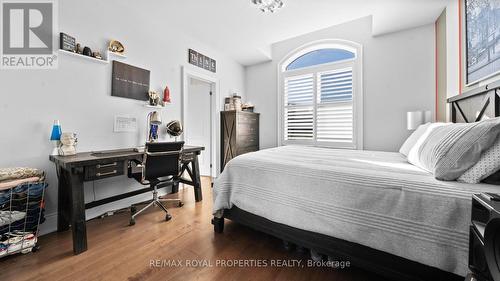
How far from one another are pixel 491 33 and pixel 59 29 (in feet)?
13.3

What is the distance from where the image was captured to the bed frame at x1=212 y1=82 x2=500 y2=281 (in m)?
1.09

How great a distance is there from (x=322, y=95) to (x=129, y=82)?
135 inches

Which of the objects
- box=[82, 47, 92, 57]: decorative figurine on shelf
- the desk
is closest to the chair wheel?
the desk

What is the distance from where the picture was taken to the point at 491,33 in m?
1.59

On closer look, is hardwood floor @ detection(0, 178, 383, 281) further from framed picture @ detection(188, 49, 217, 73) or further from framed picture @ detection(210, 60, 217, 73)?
framed picture @ detection(210, 60, 217, 73)

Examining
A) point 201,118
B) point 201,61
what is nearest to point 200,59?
point 201,61

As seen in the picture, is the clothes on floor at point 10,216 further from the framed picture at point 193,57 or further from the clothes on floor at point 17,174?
the framed picture at point 193,57

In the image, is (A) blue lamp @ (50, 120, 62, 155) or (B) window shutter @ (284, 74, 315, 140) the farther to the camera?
(B) window shutter @ (284, 74, 315, 140)

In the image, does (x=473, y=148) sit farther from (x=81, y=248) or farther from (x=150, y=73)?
(x=150, y=73)

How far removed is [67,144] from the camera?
201cm

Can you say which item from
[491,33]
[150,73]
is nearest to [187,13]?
[150,73]

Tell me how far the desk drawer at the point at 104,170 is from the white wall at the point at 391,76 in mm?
3818

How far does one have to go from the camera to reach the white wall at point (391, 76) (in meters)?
3.04

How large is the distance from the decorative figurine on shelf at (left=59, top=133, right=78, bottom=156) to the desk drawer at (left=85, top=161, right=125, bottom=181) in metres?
0.44
